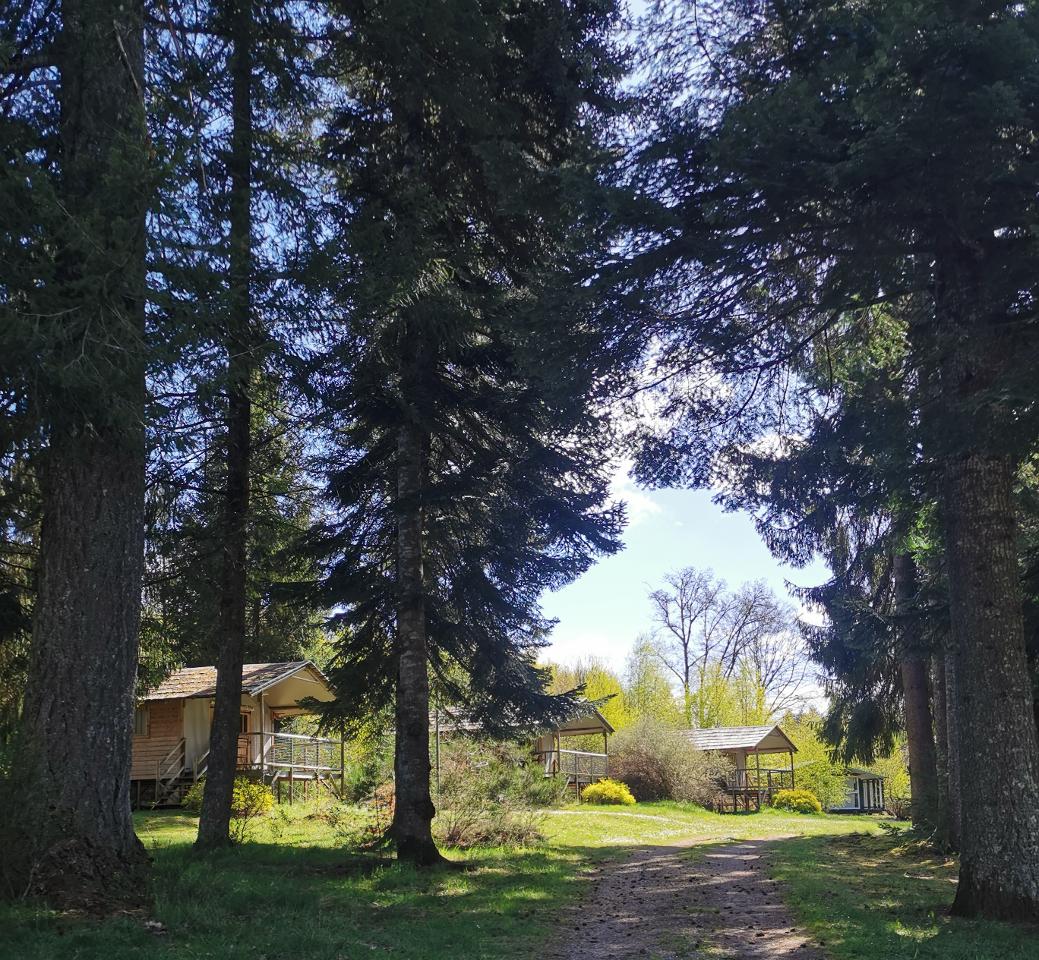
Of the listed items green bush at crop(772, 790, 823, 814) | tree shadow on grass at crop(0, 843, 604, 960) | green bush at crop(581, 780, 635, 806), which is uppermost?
tree shadow on grass at crop(0, 843, 604, 960)

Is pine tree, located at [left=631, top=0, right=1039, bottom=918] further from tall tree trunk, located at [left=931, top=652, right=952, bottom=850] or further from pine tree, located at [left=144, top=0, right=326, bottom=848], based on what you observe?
tall tree trunk, located at [left=931, top=652, right=952, bottom=850]

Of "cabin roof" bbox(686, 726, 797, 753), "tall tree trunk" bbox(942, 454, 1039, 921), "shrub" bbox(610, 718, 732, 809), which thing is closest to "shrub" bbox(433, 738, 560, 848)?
"tall tree trunk" bbox(942, 454, 1039, 921)

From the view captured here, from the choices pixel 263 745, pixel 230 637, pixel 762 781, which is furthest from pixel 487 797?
pixel 762 781

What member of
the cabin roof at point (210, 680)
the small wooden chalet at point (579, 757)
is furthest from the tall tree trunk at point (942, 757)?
the small wooden chalet at point (579, 757)

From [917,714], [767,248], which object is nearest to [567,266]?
[767,248]

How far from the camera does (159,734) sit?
27.9 meters

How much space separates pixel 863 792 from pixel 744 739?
1329 cm

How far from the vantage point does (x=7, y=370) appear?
21.7ft

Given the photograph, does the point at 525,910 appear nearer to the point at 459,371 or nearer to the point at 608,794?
the point at 459,371

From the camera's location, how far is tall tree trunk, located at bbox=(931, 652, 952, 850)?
15.7 meters

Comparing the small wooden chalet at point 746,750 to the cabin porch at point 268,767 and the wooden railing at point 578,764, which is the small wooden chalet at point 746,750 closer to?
the wooden railing at point 578,764

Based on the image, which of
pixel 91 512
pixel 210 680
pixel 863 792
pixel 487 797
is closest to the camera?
pixel 91 512

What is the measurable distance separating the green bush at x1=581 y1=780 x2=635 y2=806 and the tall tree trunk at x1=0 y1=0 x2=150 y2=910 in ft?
92.0

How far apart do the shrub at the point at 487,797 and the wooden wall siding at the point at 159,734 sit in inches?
503
